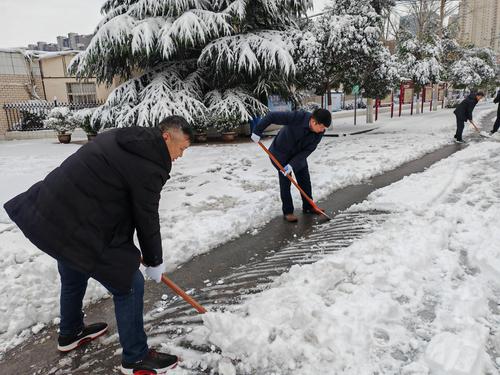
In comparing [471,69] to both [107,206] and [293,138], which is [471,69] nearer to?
[293,138]

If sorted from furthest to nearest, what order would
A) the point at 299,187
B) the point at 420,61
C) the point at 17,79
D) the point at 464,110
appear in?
1. the point at 420,61
2. the point at 17,79
3. the point at 464,110
4. the point at 299,187

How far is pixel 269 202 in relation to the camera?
5523 millimetres

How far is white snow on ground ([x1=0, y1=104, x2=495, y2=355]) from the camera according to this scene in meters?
3.08

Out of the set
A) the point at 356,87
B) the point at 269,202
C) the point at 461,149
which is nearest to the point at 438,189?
the point at 269,202

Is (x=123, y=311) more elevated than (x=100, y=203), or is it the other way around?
(x=100, y=203)

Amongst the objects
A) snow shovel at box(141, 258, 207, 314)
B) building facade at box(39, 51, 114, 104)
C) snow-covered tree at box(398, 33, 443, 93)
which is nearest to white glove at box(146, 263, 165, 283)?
snow shovel at box(141, 258, 207, 314)

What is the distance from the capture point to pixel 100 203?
1.86m

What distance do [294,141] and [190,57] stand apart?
9062 millimetres

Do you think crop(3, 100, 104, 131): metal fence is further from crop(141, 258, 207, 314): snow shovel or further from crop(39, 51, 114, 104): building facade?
crop(141, 258, 207, 314): snow shovel

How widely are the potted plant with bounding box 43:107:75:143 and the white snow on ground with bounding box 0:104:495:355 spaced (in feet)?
4.26

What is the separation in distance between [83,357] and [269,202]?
11.5 feet

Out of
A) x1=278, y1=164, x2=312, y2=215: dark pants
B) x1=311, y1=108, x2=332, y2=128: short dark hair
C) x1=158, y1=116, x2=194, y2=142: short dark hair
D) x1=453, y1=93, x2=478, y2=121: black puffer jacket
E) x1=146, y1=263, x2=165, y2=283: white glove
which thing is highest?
x1=158, y1=116, x2=194, y2=142: short dark hair

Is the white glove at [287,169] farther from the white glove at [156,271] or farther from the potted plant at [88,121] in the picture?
the potted plant at [88,121]

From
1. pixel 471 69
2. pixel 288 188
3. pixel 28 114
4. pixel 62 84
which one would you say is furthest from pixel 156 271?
pixel 471 69
